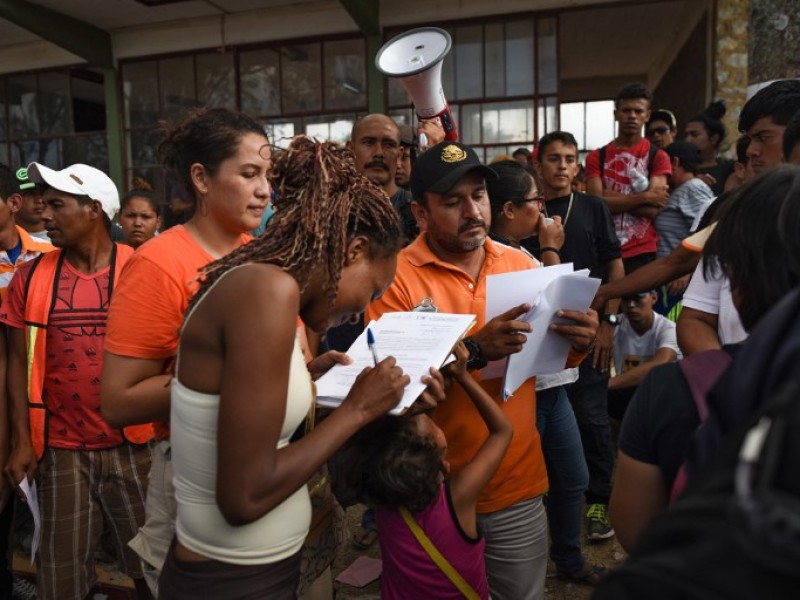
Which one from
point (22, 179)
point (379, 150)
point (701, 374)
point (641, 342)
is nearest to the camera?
point (701, 374)

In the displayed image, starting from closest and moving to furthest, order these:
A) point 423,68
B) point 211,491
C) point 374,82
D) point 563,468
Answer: point 211,491 < point 563,468 < point 423,68 < point 374,82

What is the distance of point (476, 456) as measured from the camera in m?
1.71

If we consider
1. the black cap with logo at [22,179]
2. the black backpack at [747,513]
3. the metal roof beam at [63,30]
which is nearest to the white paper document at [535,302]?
the black backpack at [747,513]

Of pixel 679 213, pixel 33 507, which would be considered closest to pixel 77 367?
pixel 33 507

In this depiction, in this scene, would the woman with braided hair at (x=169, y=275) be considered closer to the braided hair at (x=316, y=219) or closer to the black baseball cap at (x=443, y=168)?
the braided hair at (x=316, y=219)

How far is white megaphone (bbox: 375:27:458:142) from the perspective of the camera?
9.47ft

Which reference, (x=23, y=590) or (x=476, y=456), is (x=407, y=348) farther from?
(x=23, y=590)

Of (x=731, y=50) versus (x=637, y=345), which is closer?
(x=637, y=345)

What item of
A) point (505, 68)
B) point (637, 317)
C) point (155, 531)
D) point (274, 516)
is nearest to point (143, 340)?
point (155, 531)

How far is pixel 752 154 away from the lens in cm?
224

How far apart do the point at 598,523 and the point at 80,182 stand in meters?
2.91

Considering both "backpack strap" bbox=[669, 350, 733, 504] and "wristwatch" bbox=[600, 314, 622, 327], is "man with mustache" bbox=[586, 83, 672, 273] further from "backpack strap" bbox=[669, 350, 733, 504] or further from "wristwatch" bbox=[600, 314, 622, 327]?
"backpack strap" bbox=[669, 350, 733, 504]

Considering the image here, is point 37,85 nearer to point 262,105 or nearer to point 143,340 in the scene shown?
point 262,105

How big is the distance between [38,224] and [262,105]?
174 inches
